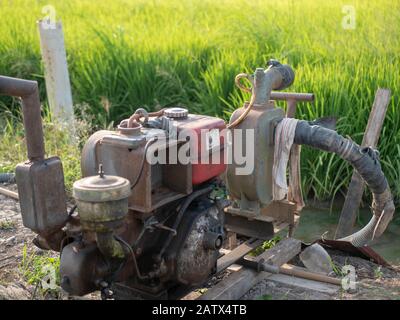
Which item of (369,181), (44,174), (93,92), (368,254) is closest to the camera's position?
(44,174)

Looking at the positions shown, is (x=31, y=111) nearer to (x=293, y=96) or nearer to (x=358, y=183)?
(x=293, y=96)

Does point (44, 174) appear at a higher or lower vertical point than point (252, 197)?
higher

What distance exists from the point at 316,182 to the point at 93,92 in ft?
7.89

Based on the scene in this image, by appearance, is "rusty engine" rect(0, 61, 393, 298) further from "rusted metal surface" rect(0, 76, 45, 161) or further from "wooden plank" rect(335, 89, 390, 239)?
"wooden plank" rect(335, 89, 390, 239)

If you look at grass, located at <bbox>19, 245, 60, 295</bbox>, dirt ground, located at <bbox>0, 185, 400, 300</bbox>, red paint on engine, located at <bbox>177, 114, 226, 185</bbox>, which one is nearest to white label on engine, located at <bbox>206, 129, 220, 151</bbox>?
red paint on engine, located at <bbox>177, 114, 226, 185</bbox>

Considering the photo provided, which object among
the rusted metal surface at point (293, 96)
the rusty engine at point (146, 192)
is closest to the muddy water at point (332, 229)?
the rusted metal surface at point (293, 96)

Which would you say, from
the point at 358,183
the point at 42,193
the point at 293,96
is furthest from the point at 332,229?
the point at 42,193

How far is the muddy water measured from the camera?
400 centimetres

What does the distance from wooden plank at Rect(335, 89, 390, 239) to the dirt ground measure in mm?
476

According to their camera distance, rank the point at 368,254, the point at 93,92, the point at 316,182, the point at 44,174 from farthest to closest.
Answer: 1. the point at 93,92
2. the point at 316,182
3. the point at 368,254
4. the point at 44,174

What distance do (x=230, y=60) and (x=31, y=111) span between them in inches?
133

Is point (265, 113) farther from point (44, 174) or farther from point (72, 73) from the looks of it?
point (72, 73)

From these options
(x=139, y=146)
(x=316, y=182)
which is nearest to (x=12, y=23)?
(x=316, y=182)

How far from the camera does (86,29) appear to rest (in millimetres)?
6852
